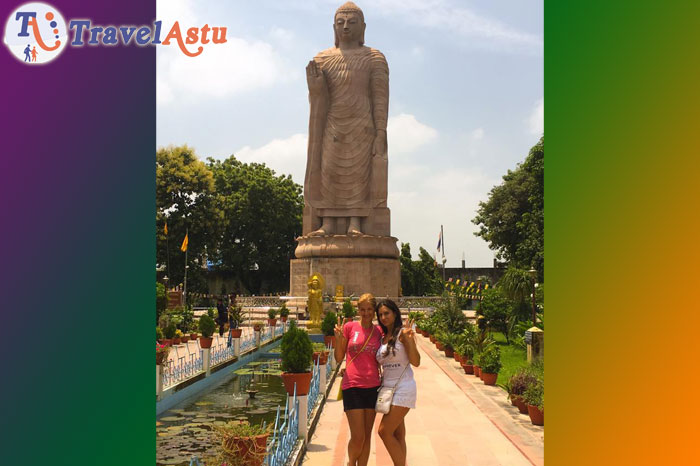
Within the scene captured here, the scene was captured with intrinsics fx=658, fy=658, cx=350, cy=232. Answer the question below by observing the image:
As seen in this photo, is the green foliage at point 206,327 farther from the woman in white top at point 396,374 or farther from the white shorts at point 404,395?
the white shorts at point 404,395

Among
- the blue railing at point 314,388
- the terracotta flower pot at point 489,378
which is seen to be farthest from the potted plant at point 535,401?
the blue railing at point 314,388

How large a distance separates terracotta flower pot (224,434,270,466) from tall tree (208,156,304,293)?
35.4 metres

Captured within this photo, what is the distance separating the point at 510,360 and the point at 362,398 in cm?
1009

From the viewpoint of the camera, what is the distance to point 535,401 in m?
8.13

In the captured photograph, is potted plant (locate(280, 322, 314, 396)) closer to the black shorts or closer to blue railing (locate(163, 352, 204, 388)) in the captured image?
the black shorts

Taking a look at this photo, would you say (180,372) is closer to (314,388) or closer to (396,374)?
(314,388)

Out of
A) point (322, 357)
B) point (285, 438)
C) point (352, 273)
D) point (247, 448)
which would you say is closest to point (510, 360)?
point (322, 357)

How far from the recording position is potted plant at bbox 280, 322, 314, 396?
7098 mm

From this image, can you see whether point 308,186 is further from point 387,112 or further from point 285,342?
point 285,342

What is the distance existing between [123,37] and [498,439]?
5510 millimetres

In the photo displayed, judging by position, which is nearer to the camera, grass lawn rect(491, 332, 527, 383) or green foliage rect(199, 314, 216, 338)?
grass lawn rect(491, 332, 527, 383)

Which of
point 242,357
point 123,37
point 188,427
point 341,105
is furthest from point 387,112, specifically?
point 123,37

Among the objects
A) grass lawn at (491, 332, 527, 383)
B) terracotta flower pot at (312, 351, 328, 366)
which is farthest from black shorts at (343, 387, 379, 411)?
grass lawn at (491, 332, 527, 383)

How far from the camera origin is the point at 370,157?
31.6 meters
